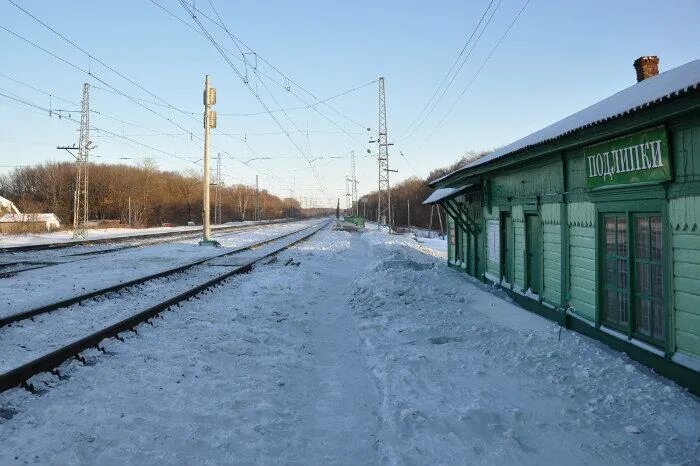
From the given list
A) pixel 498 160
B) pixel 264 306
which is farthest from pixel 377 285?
pixel 498 160

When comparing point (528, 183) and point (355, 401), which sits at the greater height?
point (528, 183)

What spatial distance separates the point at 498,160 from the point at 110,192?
243 ft

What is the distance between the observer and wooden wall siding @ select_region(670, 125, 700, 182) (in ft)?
16.6

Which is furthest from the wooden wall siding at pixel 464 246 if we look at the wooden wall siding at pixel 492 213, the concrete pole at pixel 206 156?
the concrete pole at pixel 206 156

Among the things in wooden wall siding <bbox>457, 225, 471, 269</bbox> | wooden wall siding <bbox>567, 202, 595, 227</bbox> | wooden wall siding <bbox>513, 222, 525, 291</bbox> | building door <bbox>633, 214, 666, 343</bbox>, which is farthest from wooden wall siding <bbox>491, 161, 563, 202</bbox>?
wooden wall siding <bbox>457, 225, 471, 269</bbox>

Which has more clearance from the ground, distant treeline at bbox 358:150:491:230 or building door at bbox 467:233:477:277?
distant treeline at bbox 358:150:491:230

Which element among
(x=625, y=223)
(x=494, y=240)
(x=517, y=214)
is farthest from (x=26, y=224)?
(x=625, y=223)

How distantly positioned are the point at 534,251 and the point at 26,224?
44.7 m

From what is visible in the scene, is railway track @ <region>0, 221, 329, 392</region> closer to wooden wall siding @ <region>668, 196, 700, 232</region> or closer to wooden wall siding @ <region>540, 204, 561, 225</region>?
wooden wall siding @ <region>668, 196, 700, 232</region>

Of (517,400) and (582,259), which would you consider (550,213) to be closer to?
(582,259)

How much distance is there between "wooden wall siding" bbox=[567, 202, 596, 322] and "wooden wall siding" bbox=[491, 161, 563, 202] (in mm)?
730

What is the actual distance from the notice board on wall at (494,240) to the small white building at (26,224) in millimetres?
40717

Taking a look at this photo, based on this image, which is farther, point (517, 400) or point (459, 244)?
point (459, 244)

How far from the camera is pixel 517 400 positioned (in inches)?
193
